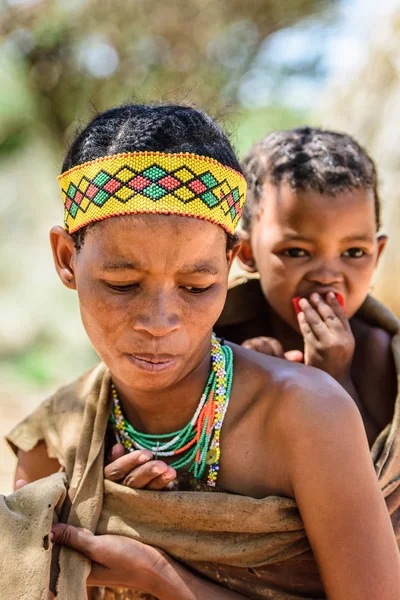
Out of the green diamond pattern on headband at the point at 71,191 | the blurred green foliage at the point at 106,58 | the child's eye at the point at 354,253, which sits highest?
the blurred green foliage at the point at 106,58

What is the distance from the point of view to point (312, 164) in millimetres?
2617

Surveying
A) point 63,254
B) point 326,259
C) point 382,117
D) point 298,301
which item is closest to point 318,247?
point 326,259

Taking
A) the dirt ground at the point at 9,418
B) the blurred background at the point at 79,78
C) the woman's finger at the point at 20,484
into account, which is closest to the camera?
the woman's finger at the point at 20,484

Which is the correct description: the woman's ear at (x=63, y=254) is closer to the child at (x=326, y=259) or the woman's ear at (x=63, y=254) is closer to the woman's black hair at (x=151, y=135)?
the woman's black hair at (x=151, y=135)

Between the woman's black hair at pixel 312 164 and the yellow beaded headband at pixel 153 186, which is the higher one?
the woman's black hair at pixel 312 164

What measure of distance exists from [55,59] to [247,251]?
354 inches

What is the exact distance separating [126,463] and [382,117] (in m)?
4.84

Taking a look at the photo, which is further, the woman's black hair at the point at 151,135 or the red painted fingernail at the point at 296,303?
the red painted fingernail at the point at 296,303

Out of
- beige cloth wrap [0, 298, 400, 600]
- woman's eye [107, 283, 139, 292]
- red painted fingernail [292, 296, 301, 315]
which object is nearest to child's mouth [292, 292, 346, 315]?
red painted fingernail [292, 296, 301, 315]

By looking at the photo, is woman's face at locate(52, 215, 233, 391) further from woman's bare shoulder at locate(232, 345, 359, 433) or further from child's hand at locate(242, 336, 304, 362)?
child's hand at locate(242, 336, 304, 362)

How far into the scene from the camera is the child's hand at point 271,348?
255cm

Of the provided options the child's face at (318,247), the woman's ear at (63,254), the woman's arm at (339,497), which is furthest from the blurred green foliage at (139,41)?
the woman's arm at (339,497)

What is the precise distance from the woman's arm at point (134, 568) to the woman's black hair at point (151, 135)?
78cm

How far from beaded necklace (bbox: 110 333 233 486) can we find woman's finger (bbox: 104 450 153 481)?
76 mm
